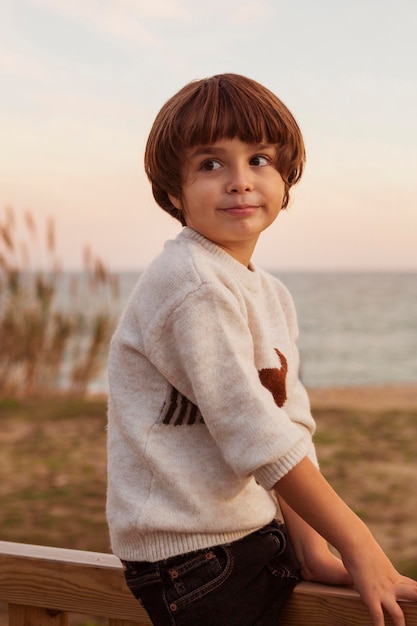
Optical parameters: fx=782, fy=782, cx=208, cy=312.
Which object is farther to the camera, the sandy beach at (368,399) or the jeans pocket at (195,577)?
the sandy beach at (368,399)

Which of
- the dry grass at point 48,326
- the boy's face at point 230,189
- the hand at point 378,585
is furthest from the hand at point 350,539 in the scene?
the dry grass at point 48,326

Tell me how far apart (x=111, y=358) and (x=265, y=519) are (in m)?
0.35

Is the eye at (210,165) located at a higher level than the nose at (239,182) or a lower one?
higher

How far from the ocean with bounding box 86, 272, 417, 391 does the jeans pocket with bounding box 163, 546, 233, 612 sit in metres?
5.56

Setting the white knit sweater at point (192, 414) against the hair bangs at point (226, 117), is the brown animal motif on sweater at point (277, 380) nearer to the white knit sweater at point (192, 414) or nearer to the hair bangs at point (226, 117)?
the white knit sweater at point (192, 414)

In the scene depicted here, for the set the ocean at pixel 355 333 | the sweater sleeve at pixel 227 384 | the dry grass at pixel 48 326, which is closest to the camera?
the sweater sleeve at pixel 227 384

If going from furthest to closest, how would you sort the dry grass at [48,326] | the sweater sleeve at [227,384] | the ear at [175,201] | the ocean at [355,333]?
the ocean at [355,333], the dry grass at [48,326], the ear at [175,201], the sweater sleeve at [227,384]

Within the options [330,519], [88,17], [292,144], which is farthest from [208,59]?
[88,17]

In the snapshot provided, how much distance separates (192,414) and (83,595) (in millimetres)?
413

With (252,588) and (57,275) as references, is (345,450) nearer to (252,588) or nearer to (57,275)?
(57,275)

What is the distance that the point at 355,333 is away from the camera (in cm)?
2367

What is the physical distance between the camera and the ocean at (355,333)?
1697 centimetres

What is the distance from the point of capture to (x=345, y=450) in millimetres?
5164

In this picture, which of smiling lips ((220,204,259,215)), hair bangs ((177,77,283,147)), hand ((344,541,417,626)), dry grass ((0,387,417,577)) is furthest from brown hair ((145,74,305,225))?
dry grass ((0,387,417,577))
